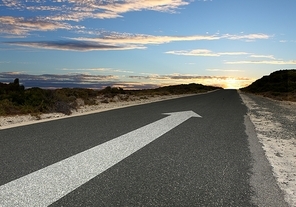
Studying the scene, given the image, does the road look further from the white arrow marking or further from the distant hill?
the distant hill

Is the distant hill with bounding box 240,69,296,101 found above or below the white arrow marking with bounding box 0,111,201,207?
below

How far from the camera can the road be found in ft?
13.2

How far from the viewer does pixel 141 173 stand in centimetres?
512

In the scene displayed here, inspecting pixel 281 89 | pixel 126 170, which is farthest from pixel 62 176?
pixel 281 89

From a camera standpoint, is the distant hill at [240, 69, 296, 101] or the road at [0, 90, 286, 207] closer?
the road at [0, 90, 286, 207]

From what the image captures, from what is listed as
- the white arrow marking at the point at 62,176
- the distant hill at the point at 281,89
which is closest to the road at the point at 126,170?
the white arrow marking at the point at 62,176

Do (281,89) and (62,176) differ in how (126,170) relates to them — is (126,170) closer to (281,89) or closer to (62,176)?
(62,176)

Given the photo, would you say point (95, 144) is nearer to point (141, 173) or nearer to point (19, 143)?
point (19, 143)

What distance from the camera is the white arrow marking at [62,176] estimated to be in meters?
3.93

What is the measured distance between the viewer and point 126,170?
528cm

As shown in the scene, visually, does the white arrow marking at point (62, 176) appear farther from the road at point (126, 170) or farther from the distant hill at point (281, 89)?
the distant hill at point (281, 89)

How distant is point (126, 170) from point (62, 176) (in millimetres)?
1086

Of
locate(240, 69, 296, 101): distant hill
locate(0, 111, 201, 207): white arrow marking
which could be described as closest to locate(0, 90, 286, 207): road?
locate(0, 111, 201, 207): white arrow marking

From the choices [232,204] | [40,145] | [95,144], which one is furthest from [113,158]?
[232,204]
